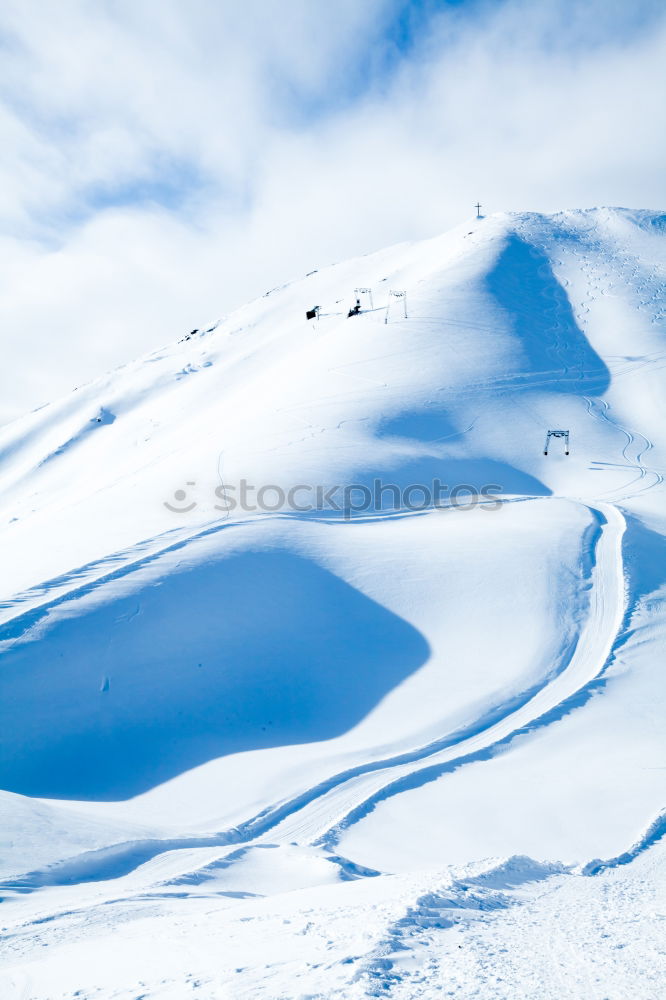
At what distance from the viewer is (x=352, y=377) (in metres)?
28.7

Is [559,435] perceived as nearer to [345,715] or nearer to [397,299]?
[345,715]

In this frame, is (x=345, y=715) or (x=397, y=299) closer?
(x=345, y=715)

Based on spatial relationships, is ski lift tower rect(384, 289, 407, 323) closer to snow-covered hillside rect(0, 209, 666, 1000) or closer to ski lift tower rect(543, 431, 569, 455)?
snow-covered hillside rect(0, 209, 666, 1000)

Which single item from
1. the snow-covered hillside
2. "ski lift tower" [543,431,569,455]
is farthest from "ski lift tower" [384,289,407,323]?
"ski lift tower" [543,431,569,455]

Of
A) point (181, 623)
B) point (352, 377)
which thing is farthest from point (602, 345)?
point (181, 623)

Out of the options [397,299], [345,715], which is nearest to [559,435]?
[345,715]

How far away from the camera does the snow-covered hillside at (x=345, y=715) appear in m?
4.68

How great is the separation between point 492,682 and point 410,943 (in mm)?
7077

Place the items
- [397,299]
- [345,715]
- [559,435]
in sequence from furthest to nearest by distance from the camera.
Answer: [397,299], [559,435], [345,715]

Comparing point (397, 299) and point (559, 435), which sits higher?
point (397, 299)

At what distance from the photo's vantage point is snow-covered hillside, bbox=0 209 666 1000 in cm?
468

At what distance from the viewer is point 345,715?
10.7 metres

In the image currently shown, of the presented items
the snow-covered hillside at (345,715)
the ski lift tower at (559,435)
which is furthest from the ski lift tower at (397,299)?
the ski lift tower at (559,435)

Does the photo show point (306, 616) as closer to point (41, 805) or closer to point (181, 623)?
point (181, 623)
